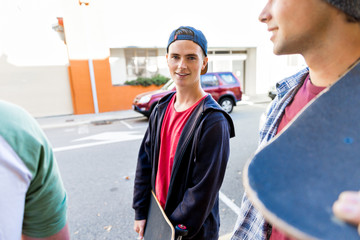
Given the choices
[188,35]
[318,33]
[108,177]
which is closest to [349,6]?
[318,33]

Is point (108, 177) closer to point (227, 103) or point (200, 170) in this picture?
point (200, 170)

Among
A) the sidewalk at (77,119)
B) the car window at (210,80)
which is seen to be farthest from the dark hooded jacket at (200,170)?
the sidewalk at (77,119)

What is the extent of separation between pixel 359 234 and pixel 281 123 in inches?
29.4

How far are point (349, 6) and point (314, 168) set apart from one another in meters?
0.57

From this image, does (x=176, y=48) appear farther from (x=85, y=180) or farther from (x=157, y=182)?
(x=85, y=180)

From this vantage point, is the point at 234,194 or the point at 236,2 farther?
the point at 236,2

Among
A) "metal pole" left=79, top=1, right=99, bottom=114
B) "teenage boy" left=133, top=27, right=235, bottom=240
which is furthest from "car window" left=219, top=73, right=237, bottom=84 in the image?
"teenage boy" left=133, top=27, right=235, bottom=240

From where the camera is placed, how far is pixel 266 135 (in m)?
1.20

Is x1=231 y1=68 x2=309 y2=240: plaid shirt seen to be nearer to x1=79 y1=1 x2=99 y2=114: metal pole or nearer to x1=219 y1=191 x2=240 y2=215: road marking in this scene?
x1=219 y1=191 x2=240 y2=215: road marking

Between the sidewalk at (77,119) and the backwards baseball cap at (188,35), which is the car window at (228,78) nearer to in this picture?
the sidewalk at (77,119)

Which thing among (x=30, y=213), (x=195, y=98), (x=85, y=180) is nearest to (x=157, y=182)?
(x=195, y=98)

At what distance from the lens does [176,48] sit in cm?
154

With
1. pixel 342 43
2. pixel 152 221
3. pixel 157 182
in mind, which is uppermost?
pixel 342 43

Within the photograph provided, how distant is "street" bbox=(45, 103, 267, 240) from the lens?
2723 mm
